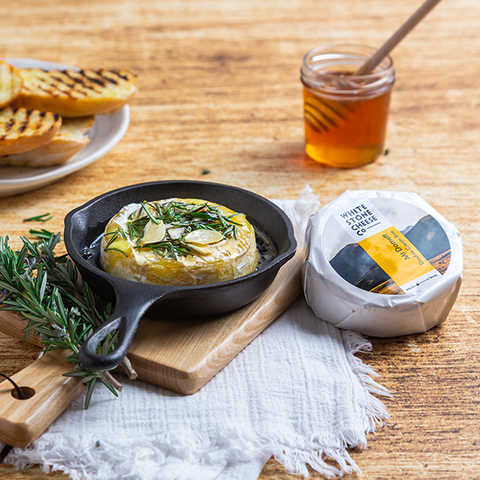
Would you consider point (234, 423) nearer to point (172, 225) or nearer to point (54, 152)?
point (172, 225)

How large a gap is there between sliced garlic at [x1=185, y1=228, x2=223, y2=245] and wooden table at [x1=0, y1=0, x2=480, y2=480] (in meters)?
0.40

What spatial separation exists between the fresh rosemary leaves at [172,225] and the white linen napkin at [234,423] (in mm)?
249

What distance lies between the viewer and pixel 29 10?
3096 millimetres

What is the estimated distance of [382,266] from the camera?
1.14 meters

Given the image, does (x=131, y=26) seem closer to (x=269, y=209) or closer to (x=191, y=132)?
(x=191, y=132)

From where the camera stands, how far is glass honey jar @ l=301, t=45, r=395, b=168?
1.66 m

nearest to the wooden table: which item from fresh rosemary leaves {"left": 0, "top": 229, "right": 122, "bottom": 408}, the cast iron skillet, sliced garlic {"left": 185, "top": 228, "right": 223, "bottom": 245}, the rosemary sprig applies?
the rosemary sprig

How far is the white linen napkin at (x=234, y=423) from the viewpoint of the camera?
89 cm

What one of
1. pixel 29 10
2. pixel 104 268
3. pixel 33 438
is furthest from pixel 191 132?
pixel 29 10

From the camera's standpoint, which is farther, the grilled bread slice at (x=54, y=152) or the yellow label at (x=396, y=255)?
the grilled bread slice at (x=54, y=152)

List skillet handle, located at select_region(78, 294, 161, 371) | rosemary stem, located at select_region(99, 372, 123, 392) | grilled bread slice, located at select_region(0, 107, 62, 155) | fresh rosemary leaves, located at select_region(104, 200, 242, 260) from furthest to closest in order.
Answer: grilled bread slice, located at select_region(0, 107, 62, 155), fresh rosemary leaves, located at select_region(104, 200, 242, 260), rosemary stem, located at select_region(99, 372, 123, 392), skillet handle, located at select_region(78, 294, 161, 371)

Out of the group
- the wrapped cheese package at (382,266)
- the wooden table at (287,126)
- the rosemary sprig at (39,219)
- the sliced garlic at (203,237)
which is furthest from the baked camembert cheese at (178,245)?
the rosemary sprig at (39,219)

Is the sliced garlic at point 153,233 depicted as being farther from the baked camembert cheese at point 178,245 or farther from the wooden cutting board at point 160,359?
the wooden cutting board at point 160,359

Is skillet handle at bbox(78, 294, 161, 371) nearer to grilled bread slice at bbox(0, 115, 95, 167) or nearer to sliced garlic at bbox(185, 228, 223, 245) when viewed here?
sliced garlic at bbox(185, 228, 223, 245)
